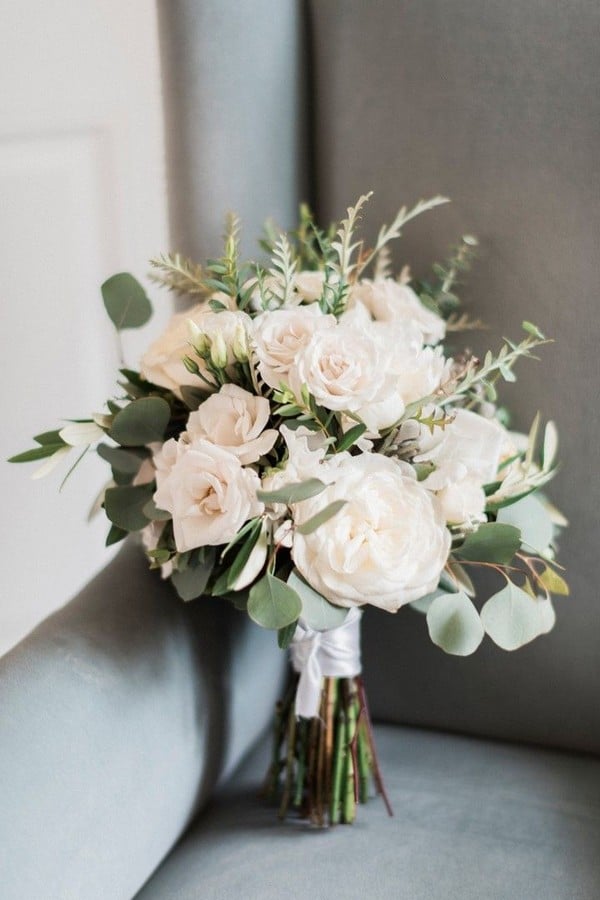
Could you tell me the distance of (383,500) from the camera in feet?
2.18

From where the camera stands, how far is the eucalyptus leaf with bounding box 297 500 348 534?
0.60 metres

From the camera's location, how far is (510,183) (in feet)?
2.85

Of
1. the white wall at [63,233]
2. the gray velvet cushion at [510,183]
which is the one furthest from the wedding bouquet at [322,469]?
the white wall at [63,233]

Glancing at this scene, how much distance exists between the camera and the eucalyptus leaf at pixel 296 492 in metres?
0.61

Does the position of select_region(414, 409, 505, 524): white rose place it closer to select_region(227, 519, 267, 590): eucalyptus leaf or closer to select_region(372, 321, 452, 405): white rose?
select_region(372, 321, 452, 405): white rose

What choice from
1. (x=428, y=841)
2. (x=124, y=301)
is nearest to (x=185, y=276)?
(x=124, y=301)

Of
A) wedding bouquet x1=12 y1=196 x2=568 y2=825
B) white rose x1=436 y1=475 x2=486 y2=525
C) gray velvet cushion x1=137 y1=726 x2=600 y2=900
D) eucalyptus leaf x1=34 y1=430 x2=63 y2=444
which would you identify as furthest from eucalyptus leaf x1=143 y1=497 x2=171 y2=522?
gray velvet cushion x1=137 y1=726 x2=600 y2=900

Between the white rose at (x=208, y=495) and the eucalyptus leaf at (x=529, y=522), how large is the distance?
23 cm

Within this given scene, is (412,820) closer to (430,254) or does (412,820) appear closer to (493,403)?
(493,403)

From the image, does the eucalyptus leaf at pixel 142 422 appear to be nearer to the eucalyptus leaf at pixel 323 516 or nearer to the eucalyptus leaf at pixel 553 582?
the eucalyptus leaf at pixel 323 516

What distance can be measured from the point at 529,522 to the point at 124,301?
391mm

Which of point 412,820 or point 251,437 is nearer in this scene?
point 251,437

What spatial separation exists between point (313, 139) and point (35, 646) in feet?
1.96

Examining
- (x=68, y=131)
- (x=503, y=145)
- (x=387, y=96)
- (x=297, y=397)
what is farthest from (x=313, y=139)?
(x=297, y=397)
